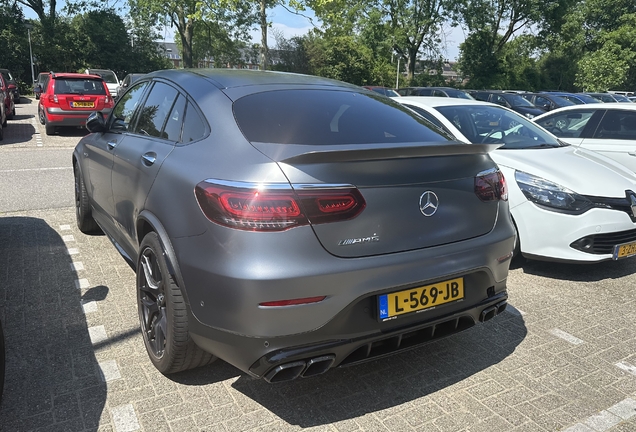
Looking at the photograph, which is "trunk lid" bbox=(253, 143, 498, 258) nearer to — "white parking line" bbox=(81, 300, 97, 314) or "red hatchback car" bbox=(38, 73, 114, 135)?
"white parking line" bbox=(81, 300, 97, 314)

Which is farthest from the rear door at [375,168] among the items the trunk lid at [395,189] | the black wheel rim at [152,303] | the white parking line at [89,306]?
the white parking line at [89,306]

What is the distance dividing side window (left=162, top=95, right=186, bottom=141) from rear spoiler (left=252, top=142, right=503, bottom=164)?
75cm

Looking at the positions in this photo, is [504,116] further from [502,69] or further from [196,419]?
[502,69]

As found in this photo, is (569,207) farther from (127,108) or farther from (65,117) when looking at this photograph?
(65,117)

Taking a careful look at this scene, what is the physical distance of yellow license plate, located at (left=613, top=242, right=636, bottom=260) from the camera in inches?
178

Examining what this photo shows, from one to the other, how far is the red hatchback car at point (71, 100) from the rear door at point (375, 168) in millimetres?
12436

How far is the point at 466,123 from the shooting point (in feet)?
18.3

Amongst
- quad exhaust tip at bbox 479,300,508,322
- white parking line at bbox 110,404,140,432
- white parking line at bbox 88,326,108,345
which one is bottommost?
white parking line at bbox 88,326,108,345

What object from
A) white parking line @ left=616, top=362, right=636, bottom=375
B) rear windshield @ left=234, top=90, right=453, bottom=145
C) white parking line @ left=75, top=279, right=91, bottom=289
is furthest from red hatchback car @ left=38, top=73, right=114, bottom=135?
white parking line @ left=616, top=362, right=636, bottom=375

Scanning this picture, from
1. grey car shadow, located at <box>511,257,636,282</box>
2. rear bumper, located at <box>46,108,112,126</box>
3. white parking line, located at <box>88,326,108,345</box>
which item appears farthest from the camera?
rear bumper, located at <box>46,108,112,126</box>

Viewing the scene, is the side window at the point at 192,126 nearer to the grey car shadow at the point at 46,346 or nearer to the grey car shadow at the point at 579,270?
the grey car shadow at the point at 46,346

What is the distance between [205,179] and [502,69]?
46330 mm

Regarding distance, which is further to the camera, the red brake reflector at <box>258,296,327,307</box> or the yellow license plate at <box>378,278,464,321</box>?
the yellow license plate at <box>378,278,464,321</box>

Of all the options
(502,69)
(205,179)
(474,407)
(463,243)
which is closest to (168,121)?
(205,179)
